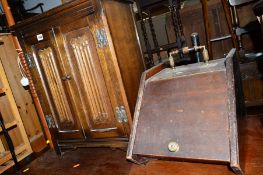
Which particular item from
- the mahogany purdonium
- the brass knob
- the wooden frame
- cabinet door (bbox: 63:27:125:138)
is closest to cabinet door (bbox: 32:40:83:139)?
cabinet door (bbox: 63:27:125:138)

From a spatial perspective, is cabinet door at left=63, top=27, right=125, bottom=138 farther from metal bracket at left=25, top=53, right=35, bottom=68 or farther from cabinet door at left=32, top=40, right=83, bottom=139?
metal bracket at left=25, top=53, right=35, bottom=68

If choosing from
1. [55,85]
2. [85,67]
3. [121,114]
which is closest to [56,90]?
[55,85]

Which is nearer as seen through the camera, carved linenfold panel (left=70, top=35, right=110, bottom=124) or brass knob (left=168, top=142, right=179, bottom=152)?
brass knob (left=168, top=142, right=179, bottom=152)

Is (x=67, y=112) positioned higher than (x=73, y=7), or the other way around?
(x=73, y=7)

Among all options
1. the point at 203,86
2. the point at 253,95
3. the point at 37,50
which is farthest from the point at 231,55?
the point at 253,95

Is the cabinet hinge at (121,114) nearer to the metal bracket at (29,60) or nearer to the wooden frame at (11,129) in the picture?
the metal bracket at (29,60)

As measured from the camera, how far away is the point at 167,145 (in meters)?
1.26

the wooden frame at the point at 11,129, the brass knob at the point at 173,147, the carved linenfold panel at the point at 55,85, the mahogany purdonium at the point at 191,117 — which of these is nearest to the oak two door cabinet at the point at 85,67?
the carved linenfold panel at the point at 55,85

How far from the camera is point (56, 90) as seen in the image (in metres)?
2.76

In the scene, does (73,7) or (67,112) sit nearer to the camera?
(73,7)

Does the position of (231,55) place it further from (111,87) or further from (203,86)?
(111,87)

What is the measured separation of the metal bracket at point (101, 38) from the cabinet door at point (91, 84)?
0.28ft

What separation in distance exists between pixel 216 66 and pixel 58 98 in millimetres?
2021

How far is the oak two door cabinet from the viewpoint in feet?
7.45
